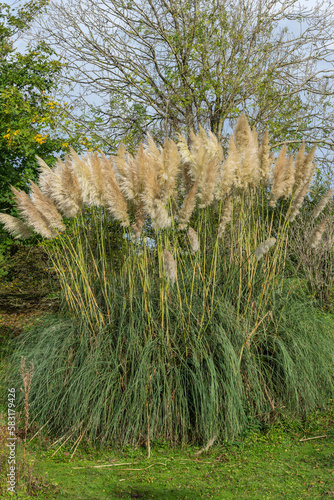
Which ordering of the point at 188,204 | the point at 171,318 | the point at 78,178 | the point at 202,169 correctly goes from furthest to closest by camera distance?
the point at 171,318, the point at 78,178, the point at 202,169, the point at 188,204

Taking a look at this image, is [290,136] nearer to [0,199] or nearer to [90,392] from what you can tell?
[0,199]

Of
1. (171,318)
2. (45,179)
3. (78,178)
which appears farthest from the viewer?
(45,179)

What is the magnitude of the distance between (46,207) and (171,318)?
1.51 meters

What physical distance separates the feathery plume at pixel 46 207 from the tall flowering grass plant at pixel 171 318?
1cm

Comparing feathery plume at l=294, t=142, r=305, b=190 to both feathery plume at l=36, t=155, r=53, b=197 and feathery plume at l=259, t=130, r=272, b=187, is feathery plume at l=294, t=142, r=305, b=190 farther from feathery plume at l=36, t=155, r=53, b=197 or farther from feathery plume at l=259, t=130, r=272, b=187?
feathery plume at l=36, t=155, r=53, b=197

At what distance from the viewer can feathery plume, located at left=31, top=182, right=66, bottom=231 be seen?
4.17 m

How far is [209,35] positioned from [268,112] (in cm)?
209

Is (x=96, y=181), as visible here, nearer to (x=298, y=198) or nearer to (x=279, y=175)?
(x=279, y=175)

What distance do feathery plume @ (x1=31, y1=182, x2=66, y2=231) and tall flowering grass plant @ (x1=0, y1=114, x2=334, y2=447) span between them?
11 mm

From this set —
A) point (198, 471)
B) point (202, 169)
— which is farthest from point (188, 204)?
point (198, 471)

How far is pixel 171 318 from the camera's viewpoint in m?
4.33

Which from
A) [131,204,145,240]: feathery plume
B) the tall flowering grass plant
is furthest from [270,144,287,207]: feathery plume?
[131,204,145,240]: feathery plume

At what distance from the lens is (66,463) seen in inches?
146

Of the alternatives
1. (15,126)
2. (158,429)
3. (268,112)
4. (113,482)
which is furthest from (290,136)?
(113,482)
